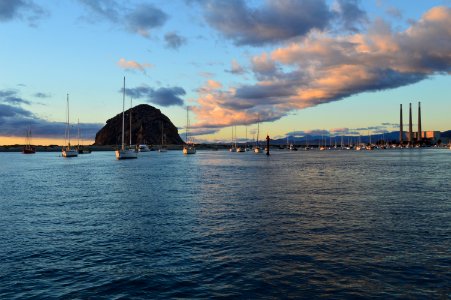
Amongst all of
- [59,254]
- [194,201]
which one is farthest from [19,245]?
[194,201]

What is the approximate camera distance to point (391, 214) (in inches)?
1135

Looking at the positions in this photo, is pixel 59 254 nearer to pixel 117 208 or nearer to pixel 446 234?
pixel 117 208

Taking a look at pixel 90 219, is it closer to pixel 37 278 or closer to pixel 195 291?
pixel 37 278

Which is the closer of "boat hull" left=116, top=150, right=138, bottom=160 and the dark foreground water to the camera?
the dark foreground water

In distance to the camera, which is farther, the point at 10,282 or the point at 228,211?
the point at 228,211

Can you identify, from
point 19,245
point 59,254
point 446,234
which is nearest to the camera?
point 59,254

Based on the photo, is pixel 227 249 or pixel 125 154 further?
pixel 125 154

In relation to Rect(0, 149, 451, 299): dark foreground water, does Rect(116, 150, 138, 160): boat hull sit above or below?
above

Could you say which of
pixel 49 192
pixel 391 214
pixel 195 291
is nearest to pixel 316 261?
pixel 195 291

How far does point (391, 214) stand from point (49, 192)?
36.6m

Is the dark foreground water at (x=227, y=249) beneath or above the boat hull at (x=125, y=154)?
beneath

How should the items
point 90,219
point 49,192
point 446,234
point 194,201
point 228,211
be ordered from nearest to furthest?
point 446,234
point 90,219
point 228,211
point 194,201
point 49,192

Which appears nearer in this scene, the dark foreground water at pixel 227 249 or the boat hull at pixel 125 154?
the dark foreground water at pixel 227 249

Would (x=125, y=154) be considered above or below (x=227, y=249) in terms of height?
above
